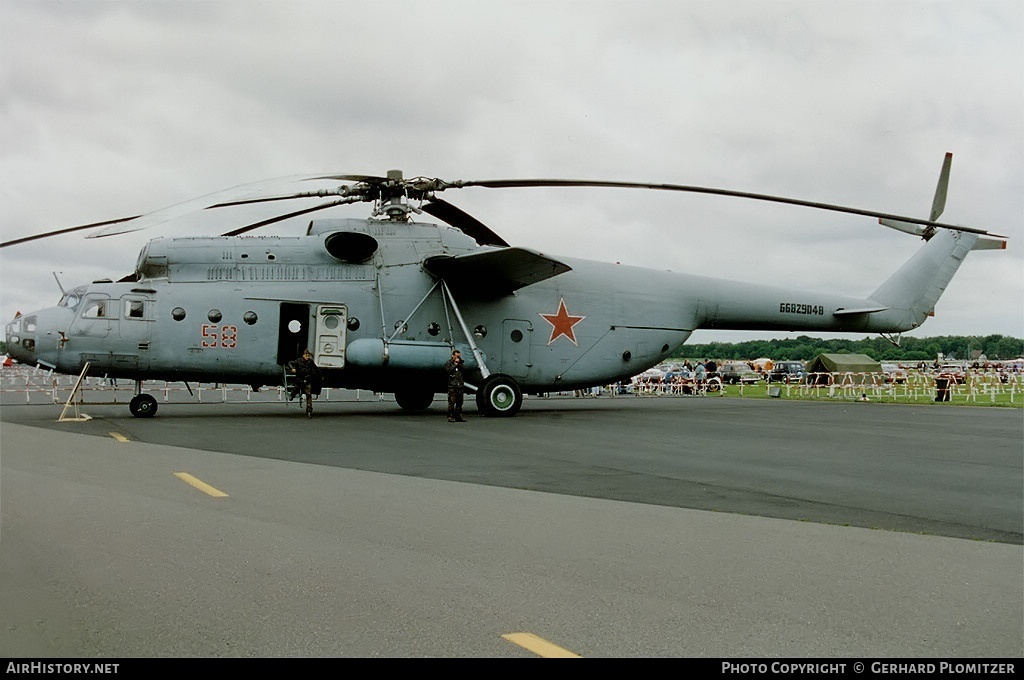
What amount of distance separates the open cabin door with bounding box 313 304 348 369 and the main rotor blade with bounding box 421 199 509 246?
318 centimetres

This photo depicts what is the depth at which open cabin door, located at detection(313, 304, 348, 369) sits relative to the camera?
2036cm

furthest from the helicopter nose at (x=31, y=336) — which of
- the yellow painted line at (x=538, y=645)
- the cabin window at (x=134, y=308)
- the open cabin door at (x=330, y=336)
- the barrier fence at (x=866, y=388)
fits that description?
the barrier fence at (x=866, y=388)

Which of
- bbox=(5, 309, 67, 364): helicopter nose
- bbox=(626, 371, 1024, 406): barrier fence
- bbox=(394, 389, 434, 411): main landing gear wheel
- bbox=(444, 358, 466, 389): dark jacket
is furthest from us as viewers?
bbox=(626, 371, 1024, 406): barrier fence

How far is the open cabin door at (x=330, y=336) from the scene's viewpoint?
2036 cm

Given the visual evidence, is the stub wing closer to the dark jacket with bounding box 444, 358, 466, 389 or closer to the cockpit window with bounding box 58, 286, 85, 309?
the dark jacket with bounding box 444, 358, 466, 389

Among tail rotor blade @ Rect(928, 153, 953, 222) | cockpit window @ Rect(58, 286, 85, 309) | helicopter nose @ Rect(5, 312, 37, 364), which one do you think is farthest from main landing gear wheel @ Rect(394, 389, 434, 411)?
tail rotor blade @ Rect(928, 153, 953, 222)

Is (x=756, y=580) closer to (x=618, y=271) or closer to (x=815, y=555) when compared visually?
(x=815, y=555)

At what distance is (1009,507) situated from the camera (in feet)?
27.6

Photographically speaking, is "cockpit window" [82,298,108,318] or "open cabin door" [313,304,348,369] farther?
"open cabin door" [313,304,348,369]

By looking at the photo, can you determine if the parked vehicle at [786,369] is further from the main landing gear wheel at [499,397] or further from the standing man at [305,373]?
the standing man at [305,373]

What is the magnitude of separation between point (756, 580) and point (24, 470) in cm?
838

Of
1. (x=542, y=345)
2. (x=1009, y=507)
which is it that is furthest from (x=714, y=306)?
(x=1009, y=507)

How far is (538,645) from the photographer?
415cm

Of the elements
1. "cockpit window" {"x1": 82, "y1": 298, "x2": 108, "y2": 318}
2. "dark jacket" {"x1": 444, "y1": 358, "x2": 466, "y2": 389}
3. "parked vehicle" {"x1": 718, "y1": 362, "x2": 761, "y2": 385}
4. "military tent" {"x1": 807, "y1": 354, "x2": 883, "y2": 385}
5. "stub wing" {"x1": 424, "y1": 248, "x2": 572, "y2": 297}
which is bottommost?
"parked vehicle" {"x1": 718, "y1": 362, "x2": 761, "y2": 385}
